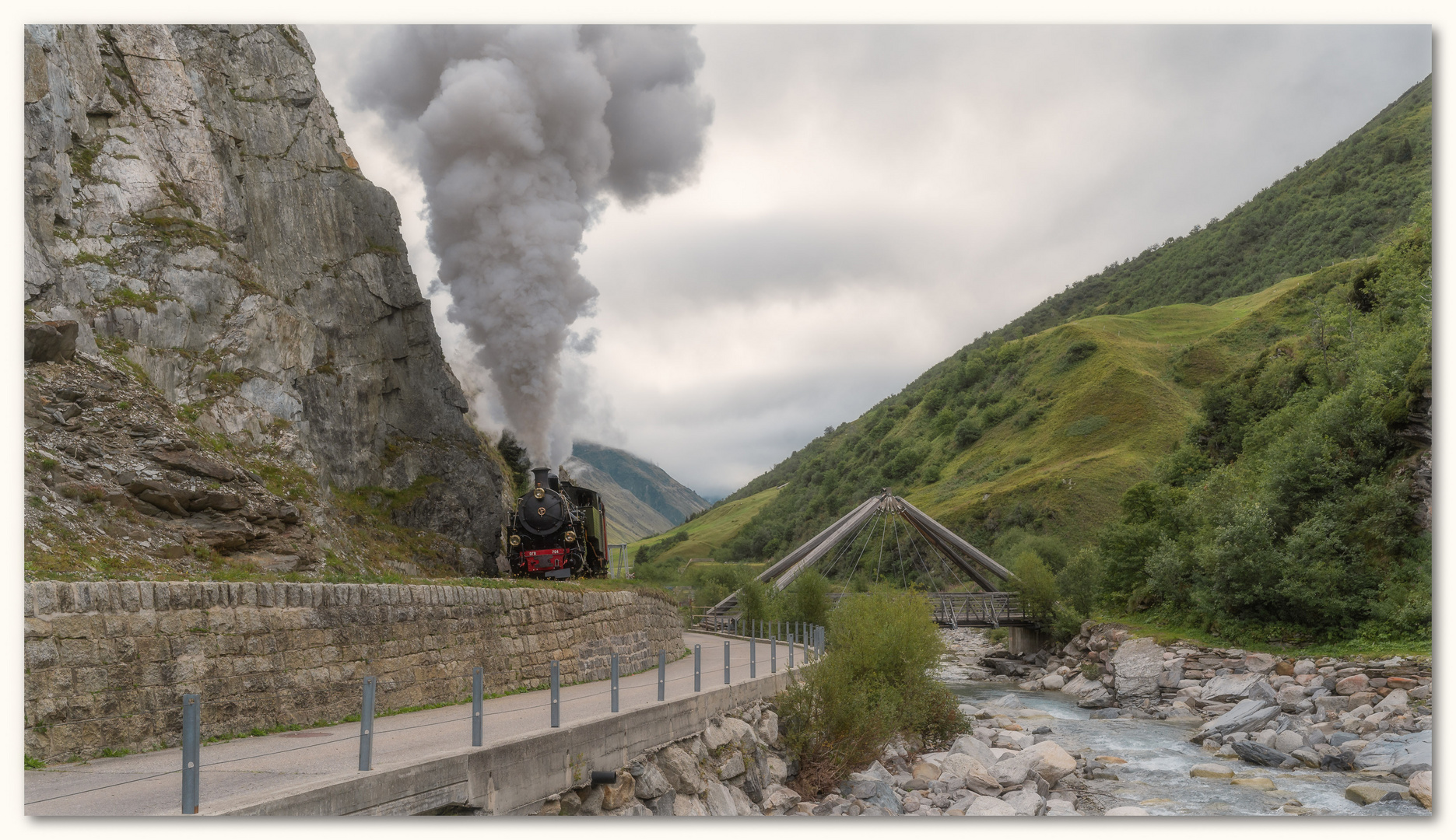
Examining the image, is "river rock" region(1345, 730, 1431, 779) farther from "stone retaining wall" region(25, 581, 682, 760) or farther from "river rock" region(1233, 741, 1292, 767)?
"stone retaining wall" region(25, 581, 682, 760)

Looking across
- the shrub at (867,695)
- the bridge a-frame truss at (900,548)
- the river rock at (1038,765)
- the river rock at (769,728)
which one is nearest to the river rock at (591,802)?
the river rock at (769,728)

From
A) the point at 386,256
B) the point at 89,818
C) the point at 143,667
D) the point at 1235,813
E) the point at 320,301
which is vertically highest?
the point at 386,256

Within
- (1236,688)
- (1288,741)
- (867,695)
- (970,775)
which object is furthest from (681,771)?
(1236,688)

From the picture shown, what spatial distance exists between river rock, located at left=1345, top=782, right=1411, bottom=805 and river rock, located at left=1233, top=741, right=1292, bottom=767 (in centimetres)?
312

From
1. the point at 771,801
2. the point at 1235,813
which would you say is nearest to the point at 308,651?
the point at 771,801

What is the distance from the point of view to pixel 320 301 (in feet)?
91.9

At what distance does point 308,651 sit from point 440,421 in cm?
2155

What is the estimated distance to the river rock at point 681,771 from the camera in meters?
10.4

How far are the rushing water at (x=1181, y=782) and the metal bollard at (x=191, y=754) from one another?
13.6 m

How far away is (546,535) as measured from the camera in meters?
22.8

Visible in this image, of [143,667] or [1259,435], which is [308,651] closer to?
[143,667]

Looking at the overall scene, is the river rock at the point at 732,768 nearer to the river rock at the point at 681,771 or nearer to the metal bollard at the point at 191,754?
the river rock at the point at 681,771

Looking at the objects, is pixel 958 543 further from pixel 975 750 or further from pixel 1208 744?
pixel 975 750

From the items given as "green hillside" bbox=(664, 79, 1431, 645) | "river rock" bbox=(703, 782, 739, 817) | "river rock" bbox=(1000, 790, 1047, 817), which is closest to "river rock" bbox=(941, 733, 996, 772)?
"river rock" bbox=(1000, 790, 1047, 817)
